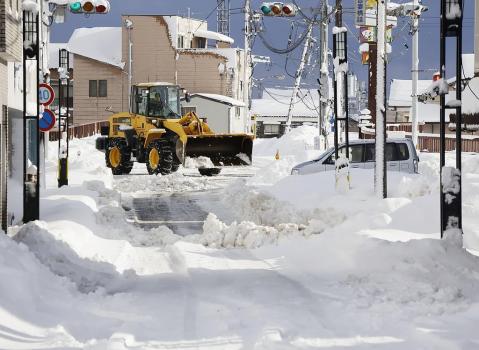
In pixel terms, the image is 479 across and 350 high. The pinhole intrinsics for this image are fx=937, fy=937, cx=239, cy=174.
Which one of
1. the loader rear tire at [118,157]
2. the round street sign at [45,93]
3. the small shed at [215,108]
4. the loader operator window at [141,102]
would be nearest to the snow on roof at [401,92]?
the small shed at [215,108]

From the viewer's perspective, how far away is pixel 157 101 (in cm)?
3366

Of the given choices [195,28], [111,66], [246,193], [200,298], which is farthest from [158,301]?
[195,28]

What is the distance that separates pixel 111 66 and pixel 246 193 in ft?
143

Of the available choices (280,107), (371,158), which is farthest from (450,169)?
(280,107)

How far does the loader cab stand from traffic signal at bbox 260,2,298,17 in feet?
48.5

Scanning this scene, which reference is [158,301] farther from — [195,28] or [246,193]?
[195,28]

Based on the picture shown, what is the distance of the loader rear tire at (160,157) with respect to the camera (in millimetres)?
31719

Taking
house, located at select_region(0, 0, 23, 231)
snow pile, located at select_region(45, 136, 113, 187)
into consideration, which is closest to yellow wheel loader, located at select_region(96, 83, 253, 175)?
snow pile, located at select_region(45, 136, 113, 187)

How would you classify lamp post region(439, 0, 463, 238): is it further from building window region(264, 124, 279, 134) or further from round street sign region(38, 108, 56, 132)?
building window region(264, 124, 279, 134)

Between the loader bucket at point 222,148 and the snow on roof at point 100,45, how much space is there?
35300 mm

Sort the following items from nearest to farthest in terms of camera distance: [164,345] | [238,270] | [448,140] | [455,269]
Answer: [164,345]
[455,269]
[238,270]
[448,140]

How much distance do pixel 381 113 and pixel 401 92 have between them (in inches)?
3290

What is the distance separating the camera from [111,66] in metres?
66.3

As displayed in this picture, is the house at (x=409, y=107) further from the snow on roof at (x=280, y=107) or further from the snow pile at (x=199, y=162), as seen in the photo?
the snow pile at (x=199, y=162)
